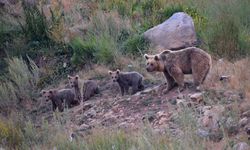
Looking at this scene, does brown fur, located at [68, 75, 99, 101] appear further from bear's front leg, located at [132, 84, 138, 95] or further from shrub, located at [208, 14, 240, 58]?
shrub, located at [208, 14, 240, 58]

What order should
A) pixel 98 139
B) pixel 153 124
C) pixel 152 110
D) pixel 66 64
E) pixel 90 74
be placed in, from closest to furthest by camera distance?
1. pixel 98 139
2. pixel 153 124
3. pixel 152 110
4. pixel 90 74
5. pixel 66 64

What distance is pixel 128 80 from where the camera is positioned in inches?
536

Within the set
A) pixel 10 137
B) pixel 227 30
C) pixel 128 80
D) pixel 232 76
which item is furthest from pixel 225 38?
pixel 10 137

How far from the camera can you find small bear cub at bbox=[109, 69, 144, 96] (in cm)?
1350

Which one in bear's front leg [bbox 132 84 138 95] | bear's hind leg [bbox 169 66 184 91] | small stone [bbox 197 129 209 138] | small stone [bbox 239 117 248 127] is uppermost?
bear's hind leg [bbox 169 66 184 91]

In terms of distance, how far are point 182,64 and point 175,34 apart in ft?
11.9

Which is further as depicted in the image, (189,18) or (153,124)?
(189,18)

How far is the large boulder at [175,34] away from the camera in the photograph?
1555 cm

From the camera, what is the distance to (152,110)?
11742 mm

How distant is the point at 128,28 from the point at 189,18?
1989 millimetres

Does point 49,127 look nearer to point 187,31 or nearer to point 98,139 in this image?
point 98,139

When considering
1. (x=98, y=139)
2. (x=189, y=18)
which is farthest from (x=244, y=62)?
(x=98, y=139)

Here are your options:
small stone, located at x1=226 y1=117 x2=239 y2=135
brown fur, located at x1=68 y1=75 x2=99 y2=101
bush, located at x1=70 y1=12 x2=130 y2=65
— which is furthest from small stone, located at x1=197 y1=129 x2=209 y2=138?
bush, located at x1=70 y1=12 x2=130 y2=65

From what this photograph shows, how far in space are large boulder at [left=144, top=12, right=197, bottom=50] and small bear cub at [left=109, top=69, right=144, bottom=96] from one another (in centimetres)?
208
